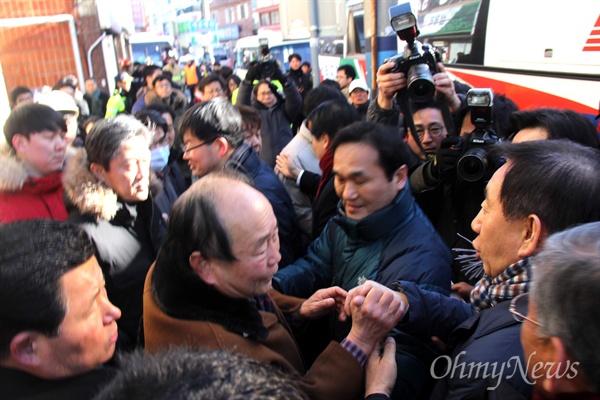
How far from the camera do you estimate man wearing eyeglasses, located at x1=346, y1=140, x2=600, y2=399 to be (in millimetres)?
1189

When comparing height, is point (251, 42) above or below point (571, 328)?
above

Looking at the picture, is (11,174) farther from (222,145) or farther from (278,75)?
(278,75)

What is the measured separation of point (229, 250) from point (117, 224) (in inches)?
41.9

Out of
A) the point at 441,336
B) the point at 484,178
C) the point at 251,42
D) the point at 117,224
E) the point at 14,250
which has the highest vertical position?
the point at 251,42

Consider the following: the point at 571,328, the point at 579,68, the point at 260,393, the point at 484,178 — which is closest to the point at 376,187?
the point at 484,178

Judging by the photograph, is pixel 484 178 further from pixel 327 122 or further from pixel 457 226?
pixel 327 122

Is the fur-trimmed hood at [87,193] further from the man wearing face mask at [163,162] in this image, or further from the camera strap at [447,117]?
the camera strap at [447,117]

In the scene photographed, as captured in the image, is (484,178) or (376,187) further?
(484,178)

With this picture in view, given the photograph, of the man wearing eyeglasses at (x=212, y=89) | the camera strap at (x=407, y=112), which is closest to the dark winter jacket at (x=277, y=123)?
the man wearing eyeglasses at (x=212, y=89)

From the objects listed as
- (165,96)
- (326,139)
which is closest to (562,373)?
(326,139)

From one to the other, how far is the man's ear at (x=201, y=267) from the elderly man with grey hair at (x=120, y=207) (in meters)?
0.80

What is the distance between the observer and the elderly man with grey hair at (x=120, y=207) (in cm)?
209

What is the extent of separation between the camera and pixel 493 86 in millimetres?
5273

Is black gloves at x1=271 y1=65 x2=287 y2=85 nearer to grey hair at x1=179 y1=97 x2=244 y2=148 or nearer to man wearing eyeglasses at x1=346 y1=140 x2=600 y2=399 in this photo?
grey hair at x1=179 y1=97 x2=244 y2=148
